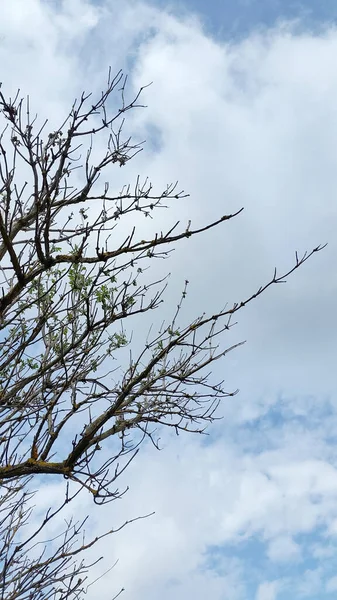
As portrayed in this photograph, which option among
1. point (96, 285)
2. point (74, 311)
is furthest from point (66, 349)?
point (96, 285)

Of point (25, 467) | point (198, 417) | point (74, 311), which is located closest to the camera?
point (25, 467)

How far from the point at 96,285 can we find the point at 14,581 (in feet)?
11.6

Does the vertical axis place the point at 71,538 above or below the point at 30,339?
below

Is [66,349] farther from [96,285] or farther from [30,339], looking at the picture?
[96,285]

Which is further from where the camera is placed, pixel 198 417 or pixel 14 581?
pixel 198 417

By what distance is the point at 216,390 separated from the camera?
7.41 m

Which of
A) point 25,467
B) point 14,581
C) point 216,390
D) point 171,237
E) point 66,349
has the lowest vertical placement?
point 14,581

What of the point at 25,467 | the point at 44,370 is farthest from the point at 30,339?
the point at 25,467

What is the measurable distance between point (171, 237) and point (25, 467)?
2.84 metres

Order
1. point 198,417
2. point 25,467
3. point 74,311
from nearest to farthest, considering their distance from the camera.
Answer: point 25,467, point 74,311, point 198,417

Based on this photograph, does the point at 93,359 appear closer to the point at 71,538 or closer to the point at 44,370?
the point at 44,370

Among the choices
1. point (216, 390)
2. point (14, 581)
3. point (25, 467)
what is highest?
point (216, 390)

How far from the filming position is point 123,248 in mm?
6504

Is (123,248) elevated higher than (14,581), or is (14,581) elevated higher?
(123,248)
